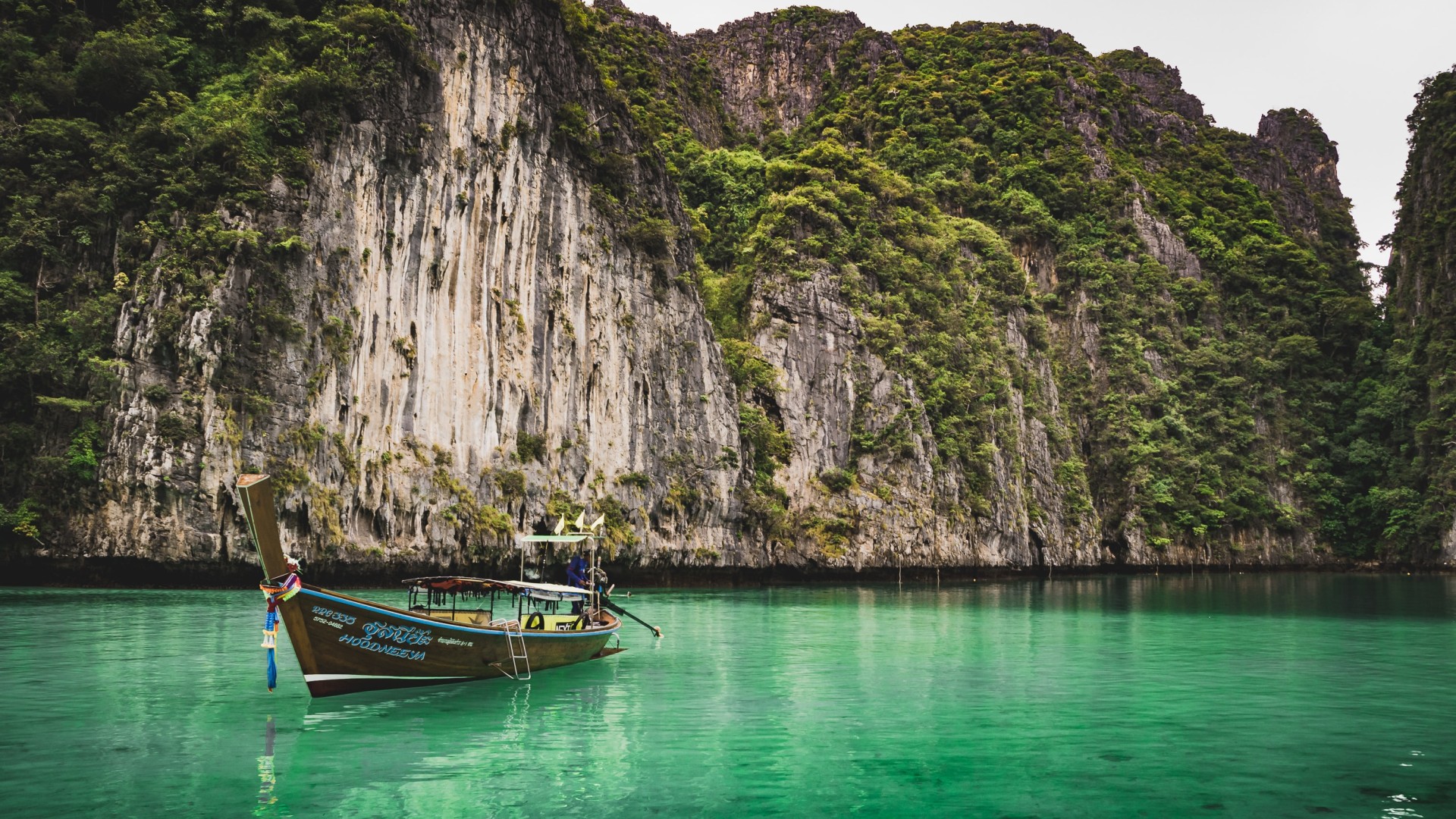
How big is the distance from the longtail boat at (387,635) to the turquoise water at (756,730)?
0.34 meters

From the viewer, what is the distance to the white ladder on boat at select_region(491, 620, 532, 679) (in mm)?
15539

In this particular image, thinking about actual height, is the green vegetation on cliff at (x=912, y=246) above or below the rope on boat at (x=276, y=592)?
above

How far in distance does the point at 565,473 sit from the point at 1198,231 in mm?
62358

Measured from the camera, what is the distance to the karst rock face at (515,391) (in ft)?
108

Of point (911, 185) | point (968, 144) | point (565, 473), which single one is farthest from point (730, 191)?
point (565, 473)

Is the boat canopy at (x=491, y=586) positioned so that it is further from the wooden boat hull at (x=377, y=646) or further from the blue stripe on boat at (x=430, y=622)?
the wooden boat hull at (x=377, y=646)

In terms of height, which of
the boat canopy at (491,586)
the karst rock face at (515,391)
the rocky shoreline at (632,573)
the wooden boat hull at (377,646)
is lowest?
the rocky shoreline at (632,573)

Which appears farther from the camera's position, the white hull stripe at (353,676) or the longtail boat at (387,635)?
the white hull stripe at (353,676)

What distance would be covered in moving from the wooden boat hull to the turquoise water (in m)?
0.30

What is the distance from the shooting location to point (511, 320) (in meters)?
42.9

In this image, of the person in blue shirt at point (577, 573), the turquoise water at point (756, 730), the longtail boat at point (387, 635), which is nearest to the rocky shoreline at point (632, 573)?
the turquoise water at point (756, 730)

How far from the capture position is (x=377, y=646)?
534 inches

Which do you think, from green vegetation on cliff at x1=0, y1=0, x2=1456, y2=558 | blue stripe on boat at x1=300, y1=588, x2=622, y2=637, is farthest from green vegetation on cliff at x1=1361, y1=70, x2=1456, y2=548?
blue stripe on boat at x1=300, y1=588, x2=622, y2=637

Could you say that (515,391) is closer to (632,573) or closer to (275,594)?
(632,573)
